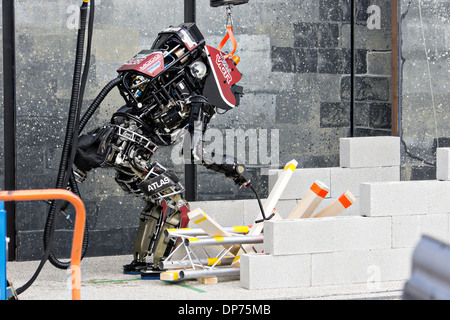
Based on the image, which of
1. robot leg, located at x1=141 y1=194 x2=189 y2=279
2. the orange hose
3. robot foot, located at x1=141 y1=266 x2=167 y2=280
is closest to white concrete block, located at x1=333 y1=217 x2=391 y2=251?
robot leg, located at x1=141 y1=194 x2=189 y2=279

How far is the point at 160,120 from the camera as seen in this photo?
4.96 m

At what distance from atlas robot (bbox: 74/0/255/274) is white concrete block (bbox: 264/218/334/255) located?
0.66 metres

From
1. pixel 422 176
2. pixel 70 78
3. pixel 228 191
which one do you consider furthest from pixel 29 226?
pixel 422 176

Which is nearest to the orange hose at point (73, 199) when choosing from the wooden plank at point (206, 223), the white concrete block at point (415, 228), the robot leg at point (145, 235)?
the wooden plank at point (206, 223)

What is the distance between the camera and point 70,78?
6004mm

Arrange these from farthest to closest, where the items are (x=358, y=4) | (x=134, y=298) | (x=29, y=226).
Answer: (x=358, y=4) → (x=29, y=226) → (x=134, y=298)

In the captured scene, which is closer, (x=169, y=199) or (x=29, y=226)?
(x=169, y=199)

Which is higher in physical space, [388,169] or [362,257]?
[388,169]

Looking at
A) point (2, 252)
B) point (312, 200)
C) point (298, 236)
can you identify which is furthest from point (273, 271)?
point (2, 252)

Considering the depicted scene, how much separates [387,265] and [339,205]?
53 cm

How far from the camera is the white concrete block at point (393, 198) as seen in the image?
4785 mm

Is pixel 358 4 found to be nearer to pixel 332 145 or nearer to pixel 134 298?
pixel 332 145

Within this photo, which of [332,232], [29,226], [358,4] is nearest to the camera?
[332,232]

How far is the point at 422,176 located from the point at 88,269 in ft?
9.17
